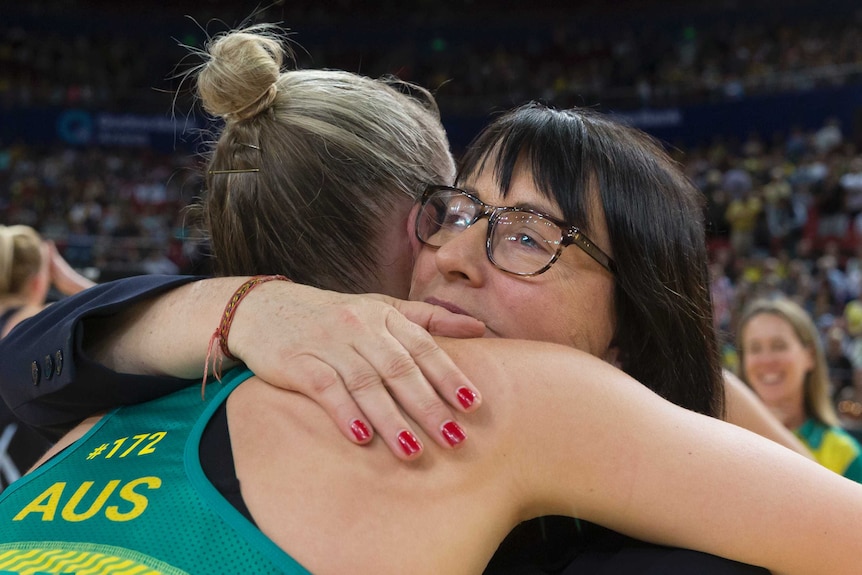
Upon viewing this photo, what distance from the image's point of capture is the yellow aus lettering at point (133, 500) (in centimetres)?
96

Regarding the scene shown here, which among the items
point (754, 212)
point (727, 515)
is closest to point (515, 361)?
point (727, 515)

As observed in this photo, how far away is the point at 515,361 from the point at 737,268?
8.84m

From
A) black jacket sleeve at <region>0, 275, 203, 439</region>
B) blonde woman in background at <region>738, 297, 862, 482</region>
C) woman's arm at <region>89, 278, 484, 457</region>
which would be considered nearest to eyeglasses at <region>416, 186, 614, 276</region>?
woman's arm at <region>89, 278, 484, 457</region>

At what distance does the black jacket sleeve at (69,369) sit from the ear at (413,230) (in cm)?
34

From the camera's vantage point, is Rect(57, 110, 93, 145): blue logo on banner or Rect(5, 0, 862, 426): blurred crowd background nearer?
Rect(5, 0, 862, 426): blurred crowd background

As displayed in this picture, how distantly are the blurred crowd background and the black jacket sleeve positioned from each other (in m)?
6.77

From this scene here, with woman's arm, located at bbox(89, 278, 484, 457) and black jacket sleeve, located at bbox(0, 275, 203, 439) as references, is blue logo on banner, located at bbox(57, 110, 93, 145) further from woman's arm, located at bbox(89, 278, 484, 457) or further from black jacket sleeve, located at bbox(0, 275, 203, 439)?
woman's arm, located at bbox(89, 278, 484, 457)

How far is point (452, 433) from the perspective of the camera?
94cm

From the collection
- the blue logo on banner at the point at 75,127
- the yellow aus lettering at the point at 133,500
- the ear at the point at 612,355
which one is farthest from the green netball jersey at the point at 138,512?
the blue logo on banner at the point at 75,127

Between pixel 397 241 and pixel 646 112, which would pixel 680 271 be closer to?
pixel 397 241

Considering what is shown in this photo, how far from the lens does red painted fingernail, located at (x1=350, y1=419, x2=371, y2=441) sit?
3.07 feet

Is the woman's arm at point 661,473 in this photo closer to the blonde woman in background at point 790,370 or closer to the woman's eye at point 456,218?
the woman's eye at point 456,218

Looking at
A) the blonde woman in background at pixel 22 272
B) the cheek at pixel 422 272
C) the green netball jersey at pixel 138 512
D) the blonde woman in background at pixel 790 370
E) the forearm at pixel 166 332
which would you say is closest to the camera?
the green netball jersey at pixel 138 512

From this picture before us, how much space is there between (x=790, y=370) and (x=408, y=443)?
2.93 meters
